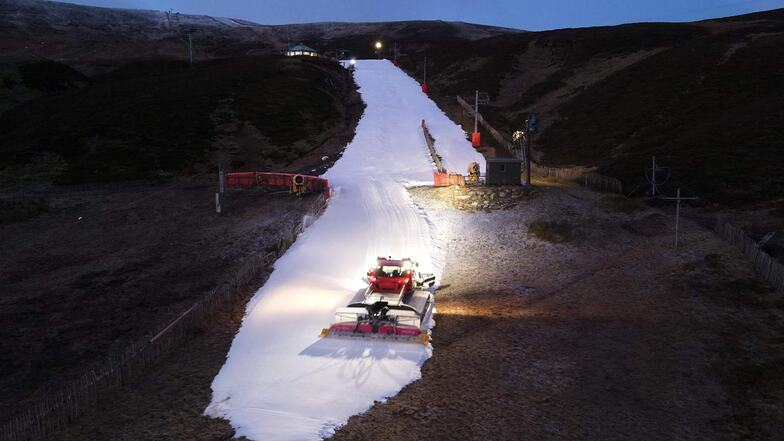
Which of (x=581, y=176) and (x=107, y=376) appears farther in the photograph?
(x=581, y=176)

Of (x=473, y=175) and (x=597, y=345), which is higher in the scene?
(x=473, y=175)

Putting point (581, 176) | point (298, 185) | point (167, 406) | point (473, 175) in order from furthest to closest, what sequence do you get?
point (581, 176) → point (473, 175) → point (298, 185) → point (167, 406)

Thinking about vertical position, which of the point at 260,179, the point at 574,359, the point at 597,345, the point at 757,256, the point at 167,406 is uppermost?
the point at 260,179

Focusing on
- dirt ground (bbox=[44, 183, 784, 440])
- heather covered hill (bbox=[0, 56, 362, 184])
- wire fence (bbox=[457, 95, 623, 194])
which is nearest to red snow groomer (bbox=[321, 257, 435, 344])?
dirt ground (bbox=[44, 183, 784, 440])

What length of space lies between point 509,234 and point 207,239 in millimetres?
17771

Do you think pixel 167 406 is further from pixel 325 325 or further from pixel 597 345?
pixel 597 345

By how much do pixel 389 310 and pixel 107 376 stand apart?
9491mm

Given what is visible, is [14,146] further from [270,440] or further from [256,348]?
[270,440]

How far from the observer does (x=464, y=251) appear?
100 ft

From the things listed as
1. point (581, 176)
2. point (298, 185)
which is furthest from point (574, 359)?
point (581, 176)

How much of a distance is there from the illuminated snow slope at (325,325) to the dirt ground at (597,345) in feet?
3.37

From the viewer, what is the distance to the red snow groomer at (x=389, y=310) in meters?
19.9

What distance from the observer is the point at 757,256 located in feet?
79.7

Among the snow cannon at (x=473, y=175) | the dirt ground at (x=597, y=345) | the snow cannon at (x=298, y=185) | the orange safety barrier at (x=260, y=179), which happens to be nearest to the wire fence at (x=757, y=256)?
the dirt ground at (x=597, y=345)
